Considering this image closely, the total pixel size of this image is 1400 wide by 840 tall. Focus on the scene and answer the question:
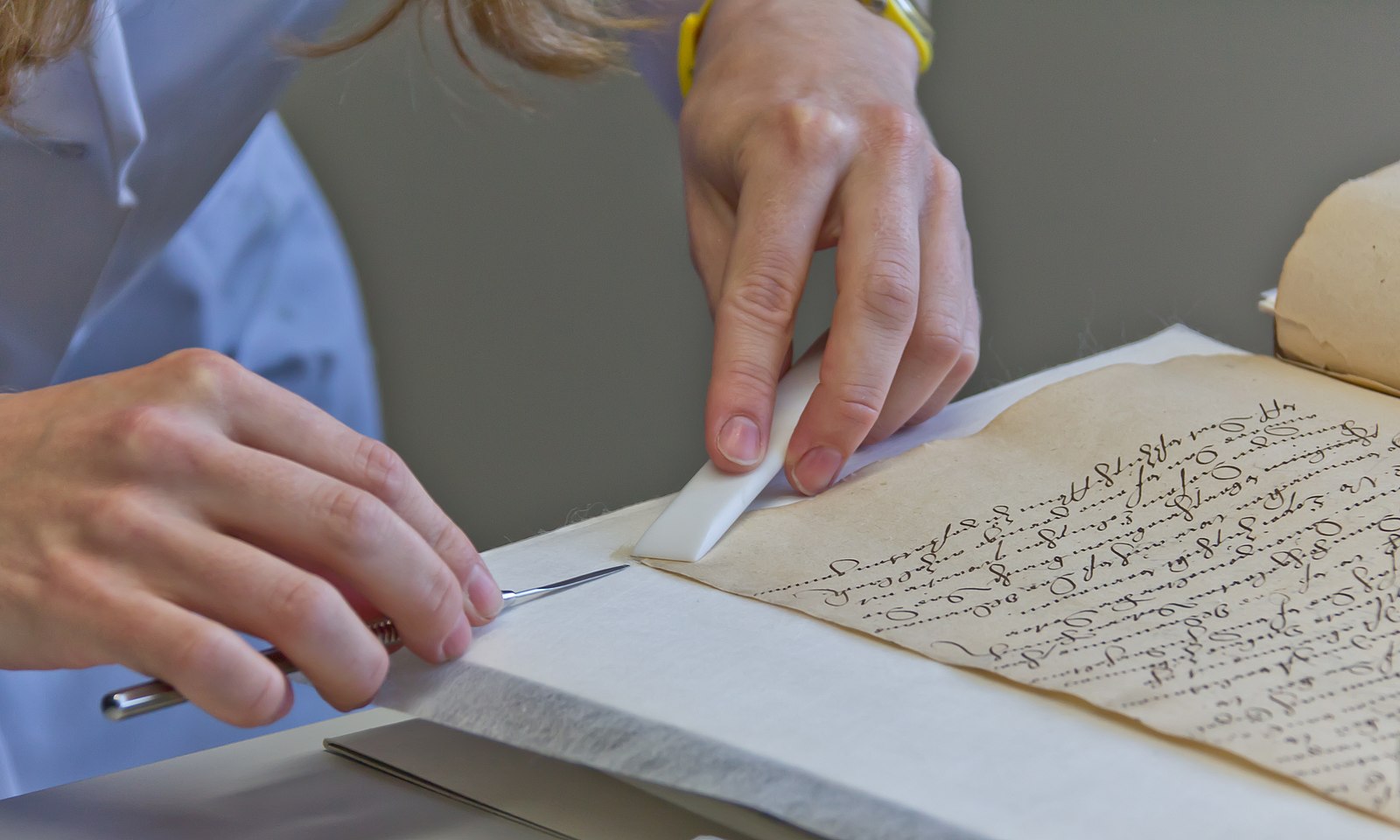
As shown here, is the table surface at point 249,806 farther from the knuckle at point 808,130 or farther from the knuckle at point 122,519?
the knuckle at point 808,130

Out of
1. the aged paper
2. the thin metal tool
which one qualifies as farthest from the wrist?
the thin metal tool

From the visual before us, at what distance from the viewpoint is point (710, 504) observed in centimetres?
42

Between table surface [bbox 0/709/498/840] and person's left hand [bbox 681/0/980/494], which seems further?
person's left hand [bbox 681/0/980/494]

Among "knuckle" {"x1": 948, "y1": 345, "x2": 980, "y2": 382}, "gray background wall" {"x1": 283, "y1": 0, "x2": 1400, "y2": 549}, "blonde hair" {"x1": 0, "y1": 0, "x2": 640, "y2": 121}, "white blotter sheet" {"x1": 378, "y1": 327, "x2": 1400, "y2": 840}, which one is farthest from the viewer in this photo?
A: "gray background wall" {"x1": 283, "y1": 0, "x2": 1400, "y2": 549}

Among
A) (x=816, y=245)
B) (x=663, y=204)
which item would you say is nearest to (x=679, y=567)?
(x=816, y=245)

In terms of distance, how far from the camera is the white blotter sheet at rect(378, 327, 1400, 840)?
261 mm

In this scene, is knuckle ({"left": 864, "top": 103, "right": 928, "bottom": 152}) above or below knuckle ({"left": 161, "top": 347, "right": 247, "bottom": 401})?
below

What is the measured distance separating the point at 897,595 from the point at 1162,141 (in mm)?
1258

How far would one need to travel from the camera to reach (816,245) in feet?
1.72

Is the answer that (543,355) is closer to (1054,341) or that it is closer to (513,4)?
(1054,341)

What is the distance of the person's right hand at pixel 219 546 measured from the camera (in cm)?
32

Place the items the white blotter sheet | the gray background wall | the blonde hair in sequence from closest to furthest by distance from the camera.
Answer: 1. the white blotter sheet
2. the blonde hair
3. the gray background wall

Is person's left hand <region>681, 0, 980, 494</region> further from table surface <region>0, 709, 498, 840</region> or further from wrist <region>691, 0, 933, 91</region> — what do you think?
table surface <region>0, 709, 498, 840</region>

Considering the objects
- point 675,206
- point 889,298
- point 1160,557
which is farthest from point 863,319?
point 675,206
